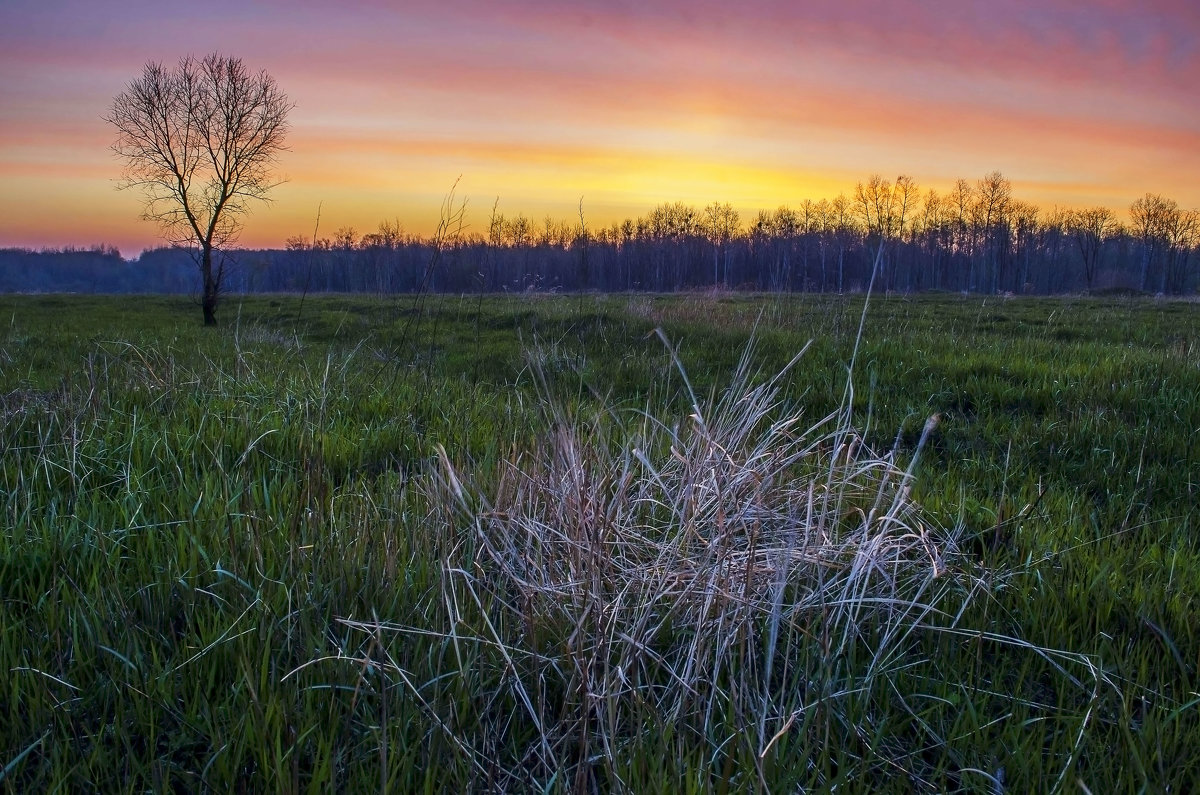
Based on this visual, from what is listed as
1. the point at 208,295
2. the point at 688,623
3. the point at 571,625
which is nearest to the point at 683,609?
the point at 688,623

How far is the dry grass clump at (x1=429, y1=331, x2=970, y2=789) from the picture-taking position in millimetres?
1506

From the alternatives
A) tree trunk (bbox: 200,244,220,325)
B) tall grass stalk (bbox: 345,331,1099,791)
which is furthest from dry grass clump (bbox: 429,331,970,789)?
tree trunk (bbox: 200,244,220,325)

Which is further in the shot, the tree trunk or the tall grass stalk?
the tree trunk

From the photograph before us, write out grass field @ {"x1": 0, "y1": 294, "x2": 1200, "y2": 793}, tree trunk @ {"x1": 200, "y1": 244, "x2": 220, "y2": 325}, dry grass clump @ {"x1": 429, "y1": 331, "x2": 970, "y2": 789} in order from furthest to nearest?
tree trunk @ {"x1": 200, "y1": 244, "x2": 220, "y2": 325} < dry grass clump @ {"x1": 429, "y1": 331, "x2": 970, "y2": 789} < grass field @ {"x1": 0, "y1": 294, "x2": 1200, "y2": 793}

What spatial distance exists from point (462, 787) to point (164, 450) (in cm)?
259

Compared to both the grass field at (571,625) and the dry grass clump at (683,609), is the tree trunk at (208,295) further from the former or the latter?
the dry grass clump at (683,609)

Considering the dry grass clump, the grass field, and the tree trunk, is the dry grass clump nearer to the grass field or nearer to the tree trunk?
the grass field

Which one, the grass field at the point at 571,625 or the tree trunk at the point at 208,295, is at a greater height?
the tree trunk at the point at 208,295

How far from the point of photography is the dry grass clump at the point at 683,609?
1.51 meters

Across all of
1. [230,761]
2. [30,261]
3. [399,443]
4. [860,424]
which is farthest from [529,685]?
[30,261]

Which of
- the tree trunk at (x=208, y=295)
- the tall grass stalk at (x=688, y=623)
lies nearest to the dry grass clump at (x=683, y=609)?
the tall grass stalk at (x=688, y=623)

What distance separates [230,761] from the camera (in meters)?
1.35

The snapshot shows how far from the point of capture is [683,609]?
1.97 meters

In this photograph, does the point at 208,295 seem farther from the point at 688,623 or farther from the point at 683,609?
the point at 688,623
